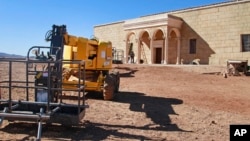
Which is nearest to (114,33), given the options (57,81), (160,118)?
(160,118)

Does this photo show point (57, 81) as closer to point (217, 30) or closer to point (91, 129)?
point (91, 129)

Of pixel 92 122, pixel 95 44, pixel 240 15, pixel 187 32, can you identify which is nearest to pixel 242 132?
pixel 92 122

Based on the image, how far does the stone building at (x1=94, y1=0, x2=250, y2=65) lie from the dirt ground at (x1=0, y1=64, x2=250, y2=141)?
14.0 m

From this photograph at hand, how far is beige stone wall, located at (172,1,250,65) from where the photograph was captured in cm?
2733

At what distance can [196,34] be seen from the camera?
30719mm

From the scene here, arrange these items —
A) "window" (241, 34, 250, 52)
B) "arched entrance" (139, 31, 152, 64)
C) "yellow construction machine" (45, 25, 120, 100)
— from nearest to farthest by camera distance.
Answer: "yellow construction machine" (45, 25, 120, 100)
"window" (241, 34, 250, 52)
"arched entrance" (139, 31, 152, 64)

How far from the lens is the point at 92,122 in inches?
298

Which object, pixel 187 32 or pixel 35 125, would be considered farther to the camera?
pixel 187 32

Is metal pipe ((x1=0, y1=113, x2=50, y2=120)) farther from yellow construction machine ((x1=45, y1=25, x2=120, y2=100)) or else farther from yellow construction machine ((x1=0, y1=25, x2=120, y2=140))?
yellow construction machine ((x1=45, y1=25, x2=120, y2=100))

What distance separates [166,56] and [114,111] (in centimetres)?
2255

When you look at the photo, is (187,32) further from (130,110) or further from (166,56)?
(130,110)

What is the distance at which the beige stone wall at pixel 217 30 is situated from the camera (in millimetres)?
27328

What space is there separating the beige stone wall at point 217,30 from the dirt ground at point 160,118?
1391 cm

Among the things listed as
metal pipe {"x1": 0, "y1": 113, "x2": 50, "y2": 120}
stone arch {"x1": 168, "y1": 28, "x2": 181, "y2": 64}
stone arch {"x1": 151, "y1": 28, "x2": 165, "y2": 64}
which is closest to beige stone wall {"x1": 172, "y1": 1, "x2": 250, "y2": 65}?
stone arch {"x1": 168, "y1": 28, "x2": 181, "y2": 64}
